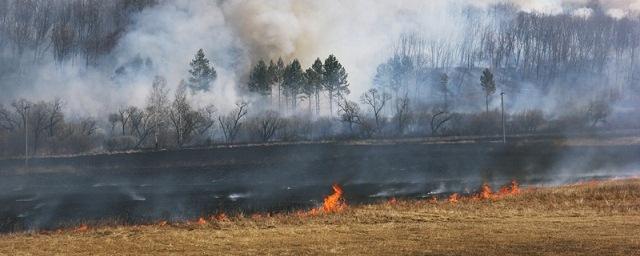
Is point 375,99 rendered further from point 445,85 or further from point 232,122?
point 232,122

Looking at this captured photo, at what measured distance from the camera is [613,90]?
342ft

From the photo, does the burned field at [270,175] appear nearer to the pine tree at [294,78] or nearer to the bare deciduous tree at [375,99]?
the bare deciduous tree at [375,99]

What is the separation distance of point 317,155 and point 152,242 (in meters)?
55.6

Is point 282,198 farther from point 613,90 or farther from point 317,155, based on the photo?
point 613,90

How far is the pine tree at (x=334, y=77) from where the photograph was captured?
337 ft

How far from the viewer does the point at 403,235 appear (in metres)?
21.6

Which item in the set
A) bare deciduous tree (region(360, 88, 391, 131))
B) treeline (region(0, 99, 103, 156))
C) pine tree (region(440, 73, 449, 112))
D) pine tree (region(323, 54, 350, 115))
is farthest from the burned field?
pine tree (region(440, 73, 449, 112))

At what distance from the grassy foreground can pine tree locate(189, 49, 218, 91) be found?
7754cm

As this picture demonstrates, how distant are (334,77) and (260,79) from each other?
13056mm

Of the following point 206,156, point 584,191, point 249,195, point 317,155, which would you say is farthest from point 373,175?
point 584,191

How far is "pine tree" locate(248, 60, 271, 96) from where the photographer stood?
344 ft

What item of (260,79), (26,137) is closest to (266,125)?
(260,79)

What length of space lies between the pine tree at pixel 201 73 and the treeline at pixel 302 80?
698 centimetres

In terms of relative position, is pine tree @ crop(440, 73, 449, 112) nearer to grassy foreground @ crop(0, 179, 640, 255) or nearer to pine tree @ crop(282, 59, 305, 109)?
pine tree @ crop(282, 59, 305, 109)
